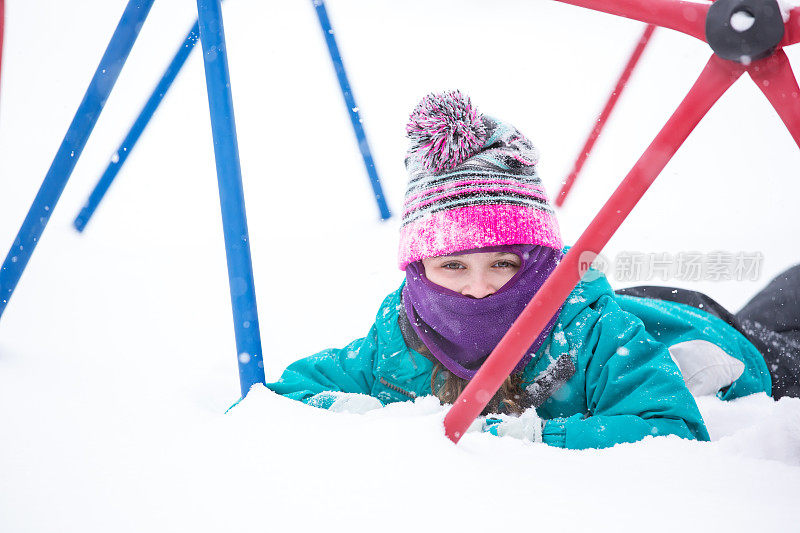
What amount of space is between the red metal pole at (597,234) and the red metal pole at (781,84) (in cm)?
1

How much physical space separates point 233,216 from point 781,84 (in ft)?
1.69

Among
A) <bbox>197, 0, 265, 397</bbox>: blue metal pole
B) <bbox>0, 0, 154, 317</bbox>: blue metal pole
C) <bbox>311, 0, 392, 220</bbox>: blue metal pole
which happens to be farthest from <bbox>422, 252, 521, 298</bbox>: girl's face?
<bbox>311, 0, 392, 220</bbox>: blue metal pole

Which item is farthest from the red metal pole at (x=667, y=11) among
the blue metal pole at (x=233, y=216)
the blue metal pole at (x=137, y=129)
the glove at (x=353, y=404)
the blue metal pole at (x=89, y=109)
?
the blue metal pole at (x=137, y=129)

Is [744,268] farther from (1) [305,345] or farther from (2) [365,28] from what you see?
(2) [365,28]

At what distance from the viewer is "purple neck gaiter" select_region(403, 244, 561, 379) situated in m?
0.80

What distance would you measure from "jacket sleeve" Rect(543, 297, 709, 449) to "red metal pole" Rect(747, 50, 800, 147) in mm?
345

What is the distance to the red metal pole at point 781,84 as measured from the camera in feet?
1.43

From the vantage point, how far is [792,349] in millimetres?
1129

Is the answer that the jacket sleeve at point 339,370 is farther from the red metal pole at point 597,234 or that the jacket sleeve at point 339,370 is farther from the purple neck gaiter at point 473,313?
the red metal pole at point 597,234

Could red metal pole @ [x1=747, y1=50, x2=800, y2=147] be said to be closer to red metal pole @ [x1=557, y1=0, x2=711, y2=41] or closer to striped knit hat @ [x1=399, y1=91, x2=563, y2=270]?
red metal pole @ [x1=557, y1=0, x2=711, y2=41]

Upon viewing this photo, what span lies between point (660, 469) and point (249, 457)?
0.33 meters

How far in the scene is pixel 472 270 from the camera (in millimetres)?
841

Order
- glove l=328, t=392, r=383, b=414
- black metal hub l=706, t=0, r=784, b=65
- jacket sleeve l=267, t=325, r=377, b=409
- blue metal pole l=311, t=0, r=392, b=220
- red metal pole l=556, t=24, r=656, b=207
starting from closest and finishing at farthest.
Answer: black metal hub l=706, t=0, r=784, b=65, glove l=328, t=392, r=383, b=414, jacket sleeve l=267, t=325, r=377, b=409, red metal pole l=556, t=24, r=656, b=207, blue metal pole l=311, t=0, r=392, b=220

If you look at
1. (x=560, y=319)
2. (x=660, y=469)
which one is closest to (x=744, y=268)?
(x=560, y=319)
